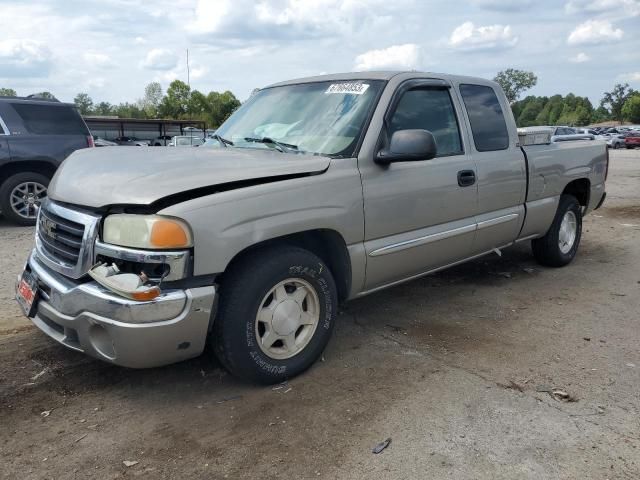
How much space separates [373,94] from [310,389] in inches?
79.9

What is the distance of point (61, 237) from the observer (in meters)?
3.12

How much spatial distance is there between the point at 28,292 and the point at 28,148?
5967mm

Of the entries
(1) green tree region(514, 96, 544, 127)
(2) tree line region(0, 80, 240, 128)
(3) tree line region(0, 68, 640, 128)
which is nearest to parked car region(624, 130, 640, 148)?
(3) tree line region(0, 68, 640, 128)

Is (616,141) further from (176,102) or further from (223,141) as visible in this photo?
(176,102)

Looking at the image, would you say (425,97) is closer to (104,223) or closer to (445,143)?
(445,143)

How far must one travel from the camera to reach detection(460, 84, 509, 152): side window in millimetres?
4598

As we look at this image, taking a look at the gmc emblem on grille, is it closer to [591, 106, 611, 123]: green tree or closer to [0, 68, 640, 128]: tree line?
[0, 68, 640, 128]: tree line

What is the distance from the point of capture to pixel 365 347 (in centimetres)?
391

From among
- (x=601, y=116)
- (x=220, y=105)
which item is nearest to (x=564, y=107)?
(x=601, y=116)

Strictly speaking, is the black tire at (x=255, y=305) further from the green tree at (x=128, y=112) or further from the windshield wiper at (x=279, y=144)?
the green tree at (x=128, y=112)

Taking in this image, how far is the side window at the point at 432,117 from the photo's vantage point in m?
3.99

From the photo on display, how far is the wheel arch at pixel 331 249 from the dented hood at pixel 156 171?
1.32 ft

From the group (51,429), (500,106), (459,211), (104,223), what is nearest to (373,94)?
(459,211)

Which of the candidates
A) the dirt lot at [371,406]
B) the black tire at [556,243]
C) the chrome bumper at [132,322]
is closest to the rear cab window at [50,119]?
the dirt lot at [371,406]
